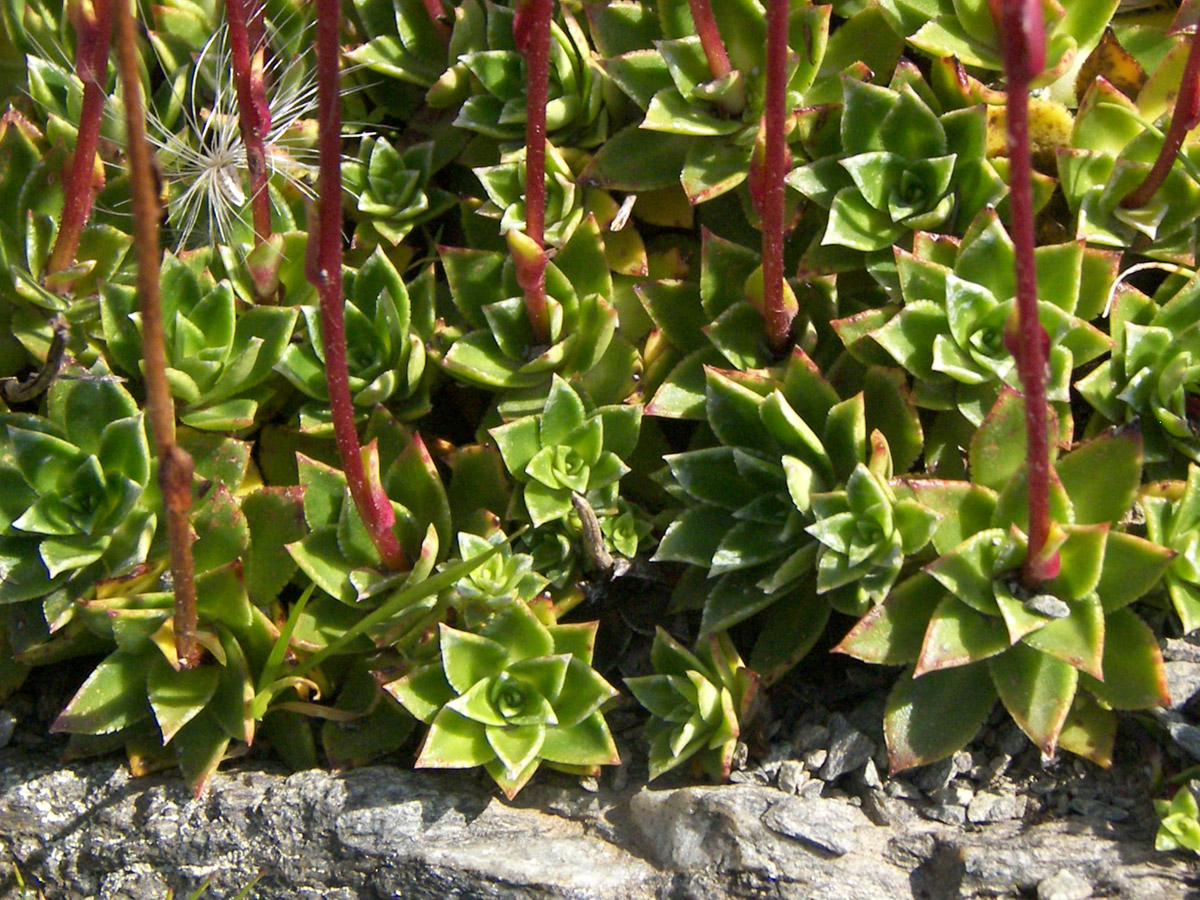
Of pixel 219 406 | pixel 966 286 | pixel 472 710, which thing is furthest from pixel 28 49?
pixel 966 286

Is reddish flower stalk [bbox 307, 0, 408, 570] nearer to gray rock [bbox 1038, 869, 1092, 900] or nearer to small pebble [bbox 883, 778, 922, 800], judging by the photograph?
small pebble [bbox 883, 778, 922, 800]

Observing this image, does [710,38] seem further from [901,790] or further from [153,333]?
[901,790]

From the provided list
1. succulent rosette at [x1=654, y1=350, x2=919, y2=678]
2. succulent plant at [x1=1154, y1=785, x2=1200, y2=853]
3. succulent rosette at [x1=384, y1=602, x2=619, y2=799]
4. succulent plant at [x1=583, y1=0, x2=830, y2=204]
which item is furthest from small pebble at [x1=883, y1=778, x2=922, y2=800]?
succulent plant at [x1=583, y1=0, x2=830, y2=204]

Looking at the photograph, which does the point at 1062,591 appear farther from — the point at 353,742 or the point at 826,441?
the point at 353,742

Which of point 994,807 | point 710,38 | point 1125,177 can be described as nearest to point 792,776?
point 994,807

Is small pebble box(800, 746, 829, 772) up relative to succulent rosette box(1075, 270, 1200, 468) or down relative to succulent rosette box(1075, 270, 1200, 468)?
down

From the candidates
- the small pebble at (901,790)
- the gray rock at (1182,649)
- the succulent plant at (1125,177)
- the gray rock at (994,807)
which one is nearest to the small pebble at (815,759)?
the small pebble at (901,790)

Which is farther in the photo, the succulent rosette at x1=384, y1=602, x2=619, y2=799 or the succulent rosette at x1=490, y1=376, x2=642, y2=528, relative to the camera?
the succulent rosette at x1=490, y1=376, x2=642, y2=528
